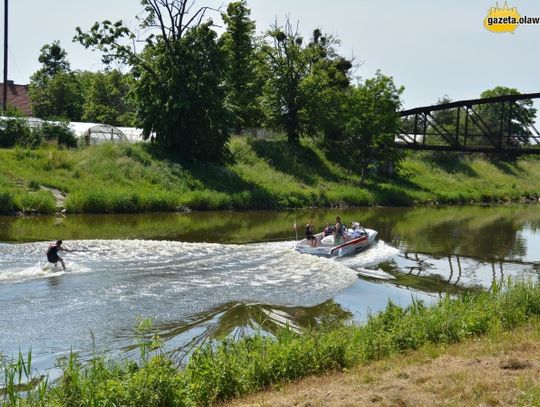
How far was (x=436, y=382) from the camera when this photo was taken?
9203mm

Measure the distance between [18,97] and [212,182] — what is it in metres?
45.7

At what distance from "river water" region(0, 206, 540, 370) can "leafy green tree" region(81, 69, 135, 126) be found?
33.5 meters

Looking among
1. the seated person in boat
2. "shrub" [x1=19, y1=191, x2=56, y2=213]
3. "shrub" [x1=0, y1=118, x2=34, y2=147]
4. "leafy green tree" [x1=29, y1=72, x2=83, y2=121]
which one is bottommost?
the seated person in boat

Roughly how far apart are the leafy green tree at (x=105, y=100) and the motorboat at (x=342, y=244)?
1626 inches

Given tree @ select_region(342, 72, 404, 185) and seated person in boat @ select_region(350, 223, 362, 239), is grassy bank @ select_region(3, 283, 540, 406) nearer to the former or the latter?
seated person in boat @ select_region(350, 223, 362, 239)

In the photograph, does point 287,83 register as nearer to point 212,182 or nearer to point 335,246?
point 212,182

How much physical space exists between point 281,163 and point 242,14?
16.2 meters

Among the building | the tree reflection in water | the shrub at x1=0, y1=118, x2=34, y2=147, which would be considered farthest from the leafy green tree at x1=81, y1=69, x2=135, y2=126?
the tree reflection in water

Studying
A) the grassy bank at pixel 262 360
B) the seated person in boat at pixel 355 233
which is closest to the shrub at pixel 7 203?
the seated person in boat at pixel 355 233

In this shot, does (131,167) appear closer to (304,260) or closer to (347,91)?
(304,260)

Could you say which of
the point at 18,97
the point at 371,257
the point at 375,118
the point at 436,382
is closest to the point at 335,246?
the point at 371,257

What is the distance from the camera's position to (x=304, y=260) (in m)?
25.6

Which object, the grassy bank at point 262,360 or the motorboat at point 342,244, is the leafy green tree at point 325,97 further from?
the grassy bank at point 262,360

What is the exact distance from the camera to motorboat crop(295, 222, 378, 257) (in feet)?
88.8
